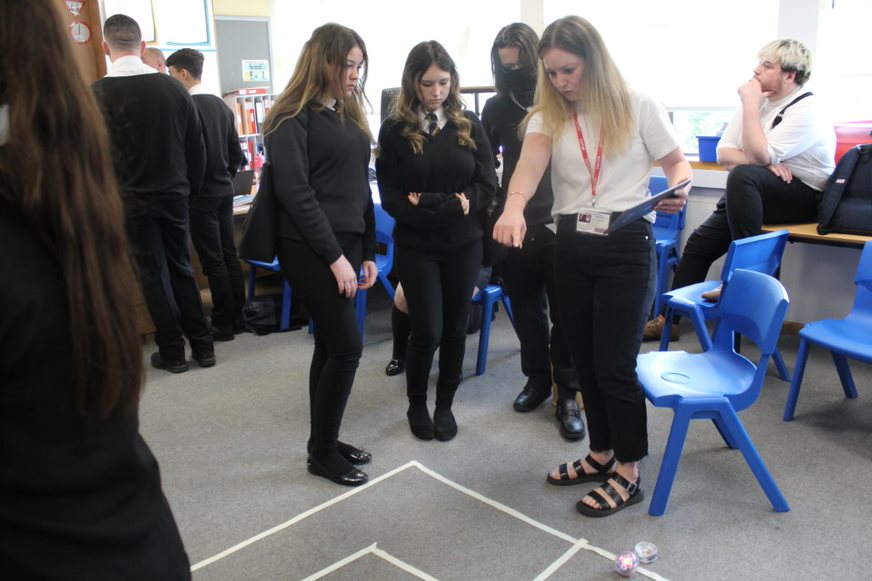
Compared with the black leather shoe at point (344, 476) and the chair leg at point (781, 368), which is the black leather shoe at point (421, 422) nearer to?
the black leather shoe at point (344, 476)

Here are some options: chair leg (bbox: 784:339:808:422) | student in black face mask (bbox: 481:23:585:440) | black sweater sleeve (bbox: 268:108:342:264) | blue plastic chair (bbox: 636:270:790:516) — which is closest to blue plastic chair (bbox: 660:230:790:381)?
chair leg (bbox: 784:339:808:422)

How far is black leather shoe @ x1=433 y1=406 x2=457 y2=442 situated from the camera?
278 centimetres

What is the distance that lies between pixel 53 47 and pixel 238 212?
Result: 12.1ft

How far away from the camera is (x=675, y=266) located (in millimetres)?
4090

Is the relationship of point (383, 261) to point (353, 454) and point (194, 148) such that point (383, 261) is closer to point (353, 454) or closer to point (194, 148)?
point (194, 148)

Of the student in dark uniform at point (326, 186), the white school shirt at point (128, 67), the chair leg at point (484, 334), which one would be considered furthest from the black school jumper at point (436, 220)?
the white school shirt at point (128, 67)

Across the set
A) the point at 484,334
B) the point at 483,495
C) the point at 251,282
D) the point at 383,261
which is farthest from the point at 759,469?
the point at 251,282

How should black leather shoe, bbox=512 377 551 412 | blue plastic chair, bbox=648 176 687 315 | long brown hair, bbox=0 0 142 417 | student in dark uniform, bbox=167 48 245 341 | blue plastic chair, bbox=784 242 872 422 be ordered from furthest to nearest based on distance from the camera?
1. blue plastic chair, bbox=648 176 687 315
2. student in dark uniform, bbox=167 48 245 341
3. black leather shoe, bbox=512 377 551 412
4. blue plastic chair, bbox=784 242 872 422
5. long brown hair, bbox=0 0 142 417

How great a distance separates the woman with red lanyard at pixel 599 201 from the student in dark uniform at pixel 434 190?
357mm

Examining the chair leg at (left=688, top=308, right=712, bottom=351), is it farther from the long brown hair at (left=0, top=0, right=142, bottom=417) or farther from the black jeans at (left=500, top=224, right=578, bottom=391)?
the long brown hair at (left=0, top=0, right=142, bottom=417)

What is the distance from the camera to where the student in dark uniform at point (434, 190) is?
247 cm

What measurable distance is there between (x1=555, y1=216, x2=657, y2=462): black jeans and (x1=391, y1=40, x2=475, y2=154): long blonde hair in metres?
0.56

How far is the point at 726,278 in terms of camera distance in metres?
2.89

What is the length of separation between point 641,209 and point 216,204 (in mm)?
2616
